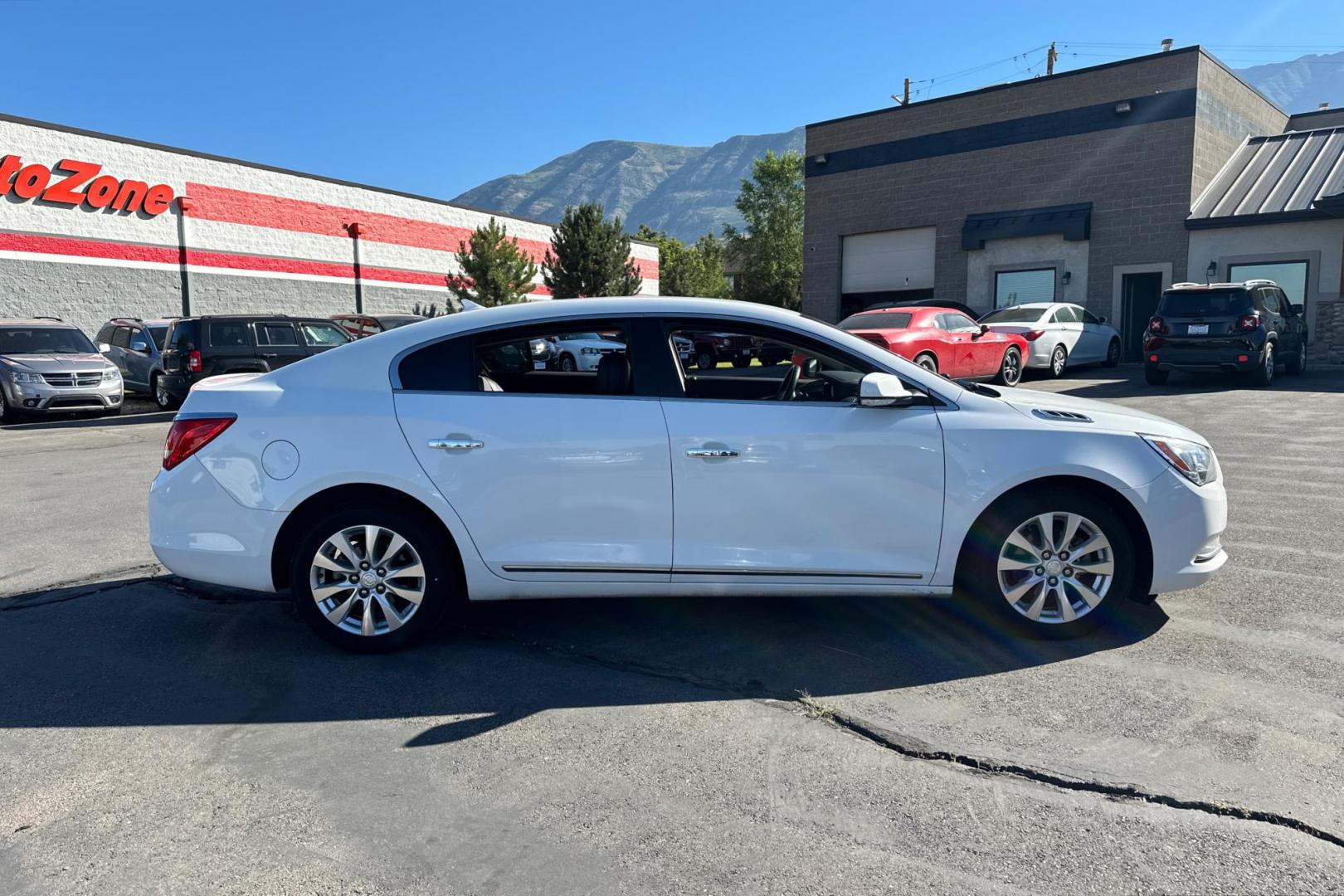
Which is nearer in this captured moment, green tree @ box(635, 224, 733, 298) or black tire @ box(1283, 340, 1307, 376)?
black tire @ box(1283, 340, 1307, 376)

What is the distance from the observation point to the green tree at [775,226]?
3017 inches

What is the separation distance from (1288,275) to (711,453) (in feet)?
79.8

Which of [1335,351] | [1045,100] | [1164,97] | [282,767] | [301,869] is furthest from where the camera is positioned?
[1045,100]

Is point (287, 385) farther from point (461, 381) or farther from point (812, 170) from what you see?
point (812, 170)

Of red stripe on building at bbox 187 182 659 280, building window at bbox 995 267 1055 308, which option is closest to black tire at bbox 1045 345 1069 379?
building window at bbox 995 267 1055 308

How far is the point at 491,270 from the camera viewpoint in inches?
1331

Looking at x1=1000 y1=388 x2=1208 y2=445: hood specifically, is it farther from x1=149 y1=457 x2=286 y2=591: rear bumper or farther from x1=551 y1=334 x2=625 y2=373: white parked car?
x1=149 y1=457 x2=286 y2=591: rear bumper

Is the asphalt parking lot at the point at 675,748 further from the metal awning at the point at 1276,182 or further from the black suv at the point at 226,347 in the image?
the metal awning at the point at 1276,182

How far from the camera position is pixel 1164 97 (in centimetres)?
2442

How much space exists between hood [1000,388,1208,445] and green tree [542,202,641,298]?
3336 centimetres

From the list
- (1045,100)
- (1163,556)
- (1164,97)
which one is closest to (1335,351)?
(1164,97)

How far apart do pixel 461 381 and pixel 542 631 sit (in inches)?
50.5

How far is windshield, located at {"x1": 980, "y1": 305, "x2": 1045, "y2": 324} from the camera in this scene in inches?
742

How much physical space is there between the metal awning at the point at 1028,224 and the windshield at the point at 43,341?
75.5ft
